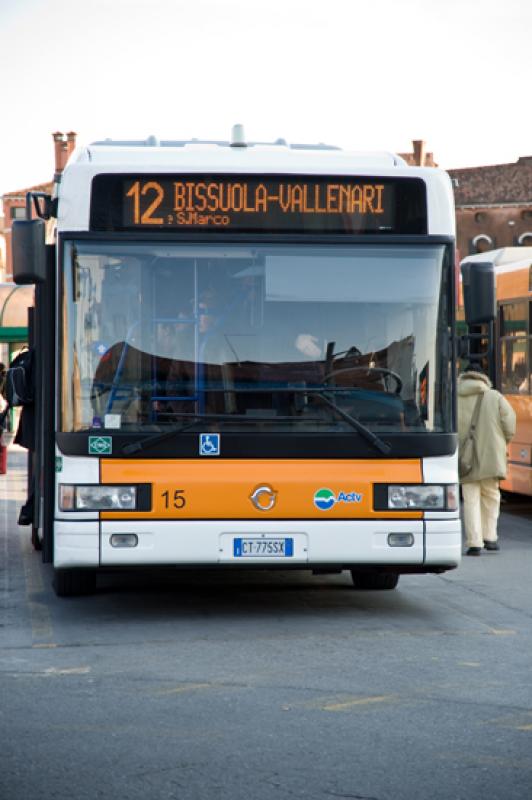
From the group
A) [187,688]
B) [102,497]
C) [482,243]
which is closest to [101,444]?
[102,497]

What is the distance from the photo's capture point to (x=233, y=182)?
9.54 metres

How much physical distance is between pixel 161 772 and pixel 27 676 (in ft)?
7.21

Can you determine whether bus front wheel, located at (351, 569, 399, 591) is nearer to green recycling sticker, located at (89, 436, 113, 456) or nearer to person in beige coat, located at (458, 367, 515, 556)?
person in beige coat, located at (458, 367, 515, 556)

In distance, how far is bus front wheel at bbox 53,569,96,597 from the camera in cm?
1041

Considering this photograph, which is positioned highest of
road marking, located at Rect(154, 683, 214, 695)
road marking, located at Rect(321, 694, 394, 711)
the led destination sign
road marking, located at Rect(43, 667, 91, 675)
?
the led destination sign

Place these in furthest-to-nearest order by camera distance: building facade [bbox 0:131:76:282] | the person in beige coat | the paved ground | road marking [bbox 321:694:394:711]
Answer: building facade [bbox 0:131:76:282] < the person in beige coat < road marking [bbox 321:694:394:711] < the paved ground

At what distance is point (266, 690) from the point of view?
290 inches

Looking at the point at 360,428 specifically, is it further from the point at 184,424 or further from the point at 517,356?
the point at 517,356

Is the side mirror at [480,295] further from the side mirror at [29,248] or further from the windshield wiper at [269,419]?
the side mirror at [29,248]

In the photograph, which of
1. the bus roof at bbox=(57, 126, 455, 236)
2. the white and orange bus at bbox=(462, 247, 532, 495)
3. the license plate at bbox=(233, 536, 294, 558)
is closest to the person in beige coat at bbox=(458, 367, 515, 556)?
the white and orange bus at bbox=(462, 247, 532, 495)

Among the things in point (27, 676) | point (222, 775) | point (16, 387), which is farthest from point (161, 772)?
point (16, 387)

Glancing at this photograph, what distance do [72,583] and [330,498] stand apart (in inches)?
85.8

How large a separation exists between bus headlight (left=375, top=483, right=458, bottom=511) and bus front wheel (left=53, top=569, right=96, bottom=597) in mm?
2203

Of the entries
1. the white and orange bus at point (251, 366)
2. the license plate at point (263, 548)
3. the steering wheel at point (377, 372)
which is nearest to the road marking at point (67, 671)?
the white and orange bus at point (251, 366)
